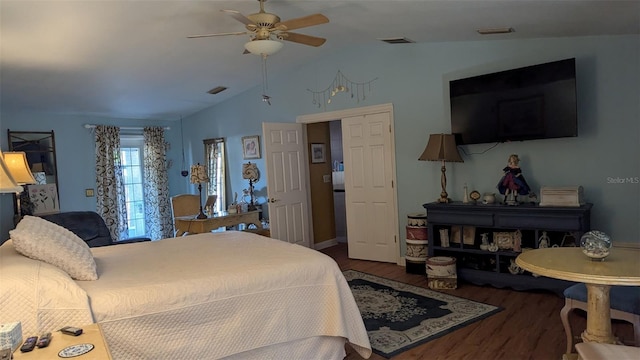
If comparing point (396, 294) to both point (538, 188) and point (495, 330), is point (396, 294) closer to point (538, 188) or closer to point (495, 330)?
point (495, 330)

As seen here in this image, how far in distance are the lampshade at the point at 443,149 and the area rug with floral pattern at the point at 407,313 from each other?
1.40 m

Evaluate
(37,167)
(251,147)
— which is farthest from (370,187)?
(37,167)

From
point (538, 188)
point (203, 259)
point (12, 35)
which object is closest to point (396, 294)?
point (538, 188)

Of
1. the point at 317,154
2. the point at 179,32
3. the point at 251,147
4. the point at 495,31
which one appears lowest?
the point at 317,154

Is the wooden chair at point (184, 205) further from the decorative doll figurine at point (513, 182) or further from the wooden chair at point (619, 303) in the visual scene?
the wooden chair at point (619, 303)

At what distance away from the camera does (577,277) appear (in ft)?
6.70

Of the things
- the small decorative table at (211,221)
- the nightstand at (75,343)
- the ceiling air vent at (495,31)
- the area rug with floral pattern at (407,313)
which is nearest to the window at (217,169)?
the small decorative table at (211,221)

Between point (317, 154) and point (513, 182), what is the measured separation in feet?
10.4

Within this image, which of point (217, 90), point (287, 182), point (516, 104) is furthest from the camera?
point (217, 90)

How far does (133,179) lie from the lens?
24.5ft

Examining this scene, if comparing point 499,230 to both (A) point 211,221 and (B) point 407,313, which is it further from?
(A) point 211,221

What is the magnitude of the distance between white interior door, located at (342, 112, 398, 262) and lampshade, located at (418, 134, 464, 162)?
0.78 metres

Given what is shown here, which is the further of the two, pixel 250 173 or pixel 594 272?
pixel 250 173

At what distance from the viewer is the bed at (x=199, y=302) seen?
1.91m
